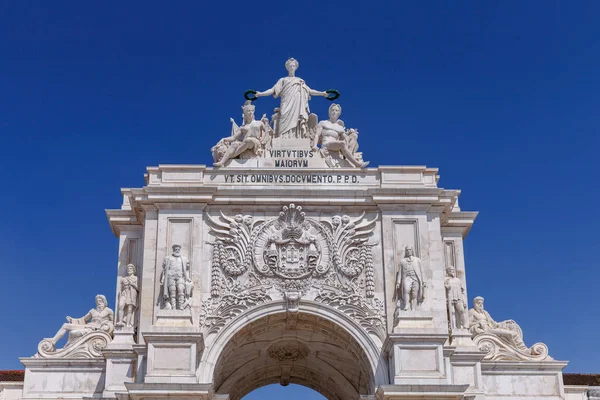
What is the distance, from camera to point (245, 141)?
28781mm

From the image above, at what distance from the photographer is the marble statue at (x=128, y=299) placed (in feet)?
88.6

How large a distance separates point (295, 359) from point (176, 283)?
5874 mm

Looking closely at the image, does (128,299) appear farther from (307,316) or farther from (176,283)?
(307,316)

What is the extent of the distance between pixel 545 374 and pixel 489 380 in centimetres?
154

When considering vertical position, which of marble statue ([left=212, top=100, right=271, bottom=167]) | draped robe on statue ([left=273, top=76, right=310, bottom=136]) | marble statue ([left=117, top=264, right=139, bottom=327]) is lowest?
marble statue ([left=117, top=264, right=139, bottom=327])

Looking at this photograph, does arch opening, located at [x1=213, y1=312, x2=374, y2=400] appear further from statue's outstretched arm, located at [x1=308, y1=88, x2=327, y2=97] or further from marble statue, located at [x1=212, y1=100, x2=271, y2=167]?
statue's outstretched arm, located at [x1=308, y1=88, x2=327, y2=97]

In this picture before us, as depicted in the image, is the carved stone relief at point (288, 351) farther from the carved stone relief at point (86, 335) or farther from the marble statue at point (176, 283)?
the carved stone relief at point (86, 335)

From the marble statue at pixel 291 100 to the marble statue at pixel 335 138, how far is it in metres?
0.70

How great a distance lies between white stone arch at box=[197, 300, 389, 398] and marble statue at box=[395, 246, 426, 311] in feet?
4.13

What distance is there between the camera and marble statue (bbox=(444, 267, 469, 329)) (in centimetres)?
2745

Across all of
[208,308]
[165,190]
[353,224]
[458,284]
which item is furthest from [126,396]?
[458,284]

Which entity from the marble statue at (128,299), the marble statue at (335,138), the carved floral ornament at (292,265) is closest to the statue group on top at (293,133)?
the marble statue at (335,138)

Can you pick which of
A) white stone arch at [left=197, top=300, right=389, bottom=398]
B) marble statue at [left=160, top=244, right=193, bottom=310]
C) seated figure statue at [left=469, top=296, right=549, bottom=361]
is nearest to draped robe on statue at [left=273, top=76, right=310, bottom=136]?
marble statue at [left=160, top=244, right=193, bottom=310]

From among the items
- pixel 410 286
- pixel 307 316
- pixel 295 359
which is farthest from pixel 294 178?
pixel 295 359
